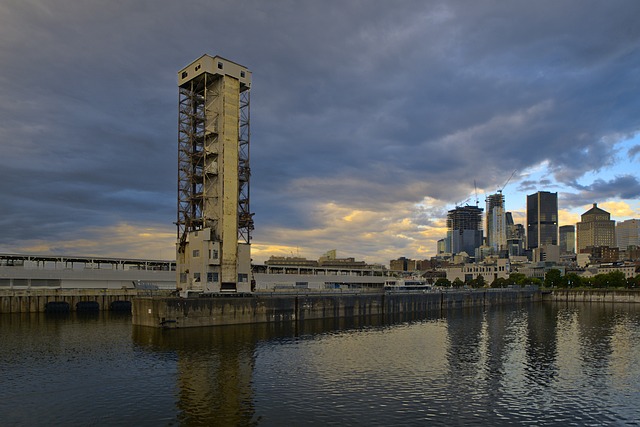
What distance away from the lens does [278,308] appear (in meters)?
95.5

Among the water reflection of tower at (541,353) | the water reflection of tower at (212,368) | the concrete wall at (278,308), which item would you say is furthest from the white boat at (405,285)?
the water reflection of tower at (212,368)

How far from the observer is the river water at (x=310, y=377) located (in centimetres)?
3706

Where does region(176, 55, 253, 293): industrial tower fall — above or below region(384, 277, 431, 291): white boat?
above

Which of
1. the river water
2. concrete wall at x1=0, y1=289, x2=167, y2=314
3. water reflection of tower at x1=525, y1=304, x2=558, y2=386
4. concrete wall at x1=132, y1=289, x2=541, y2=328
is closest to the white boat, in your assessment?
concrete wall at x1=132, y1=289, x2=541, y2=328

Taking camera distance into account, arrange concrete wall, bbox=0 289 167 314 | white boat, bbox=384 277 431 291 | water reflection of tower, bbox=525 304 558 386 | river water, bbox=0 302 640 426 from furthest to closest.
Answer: white boat, bbox=384 277 431 291 → concrete wall, bbox=0 289 167 314 → water reflection of tower, bbox=525 304 558 386 → river water, bbox=0 302 640 426

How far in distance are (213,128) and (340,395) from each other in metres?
70.0

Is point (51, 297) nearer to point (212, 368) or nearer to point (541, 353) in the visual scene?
point (212, 368)

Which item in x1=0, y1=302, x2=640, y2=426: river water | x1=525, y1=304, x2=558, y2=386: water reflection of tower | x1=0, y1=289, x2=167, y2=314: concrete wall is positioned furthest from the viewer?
x1=0, y1=289, x2=167, y2=314: concrete wall

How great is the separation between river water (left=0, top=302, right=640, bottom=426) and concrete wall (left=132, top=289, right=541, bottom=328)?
338 centimetres

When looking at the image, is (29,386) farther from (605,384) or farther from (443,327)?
(443,327)

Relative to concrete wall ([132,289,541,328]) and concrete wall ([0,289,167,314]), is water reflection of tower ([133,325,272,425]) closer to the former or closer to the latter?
concrete wall ([132,289,541,328])

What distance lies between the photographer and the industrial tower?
95562mm

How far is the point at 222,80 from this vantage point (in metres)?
98.6

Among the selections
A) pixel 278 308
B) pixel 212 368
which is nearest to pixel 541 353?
pixel 212 368
